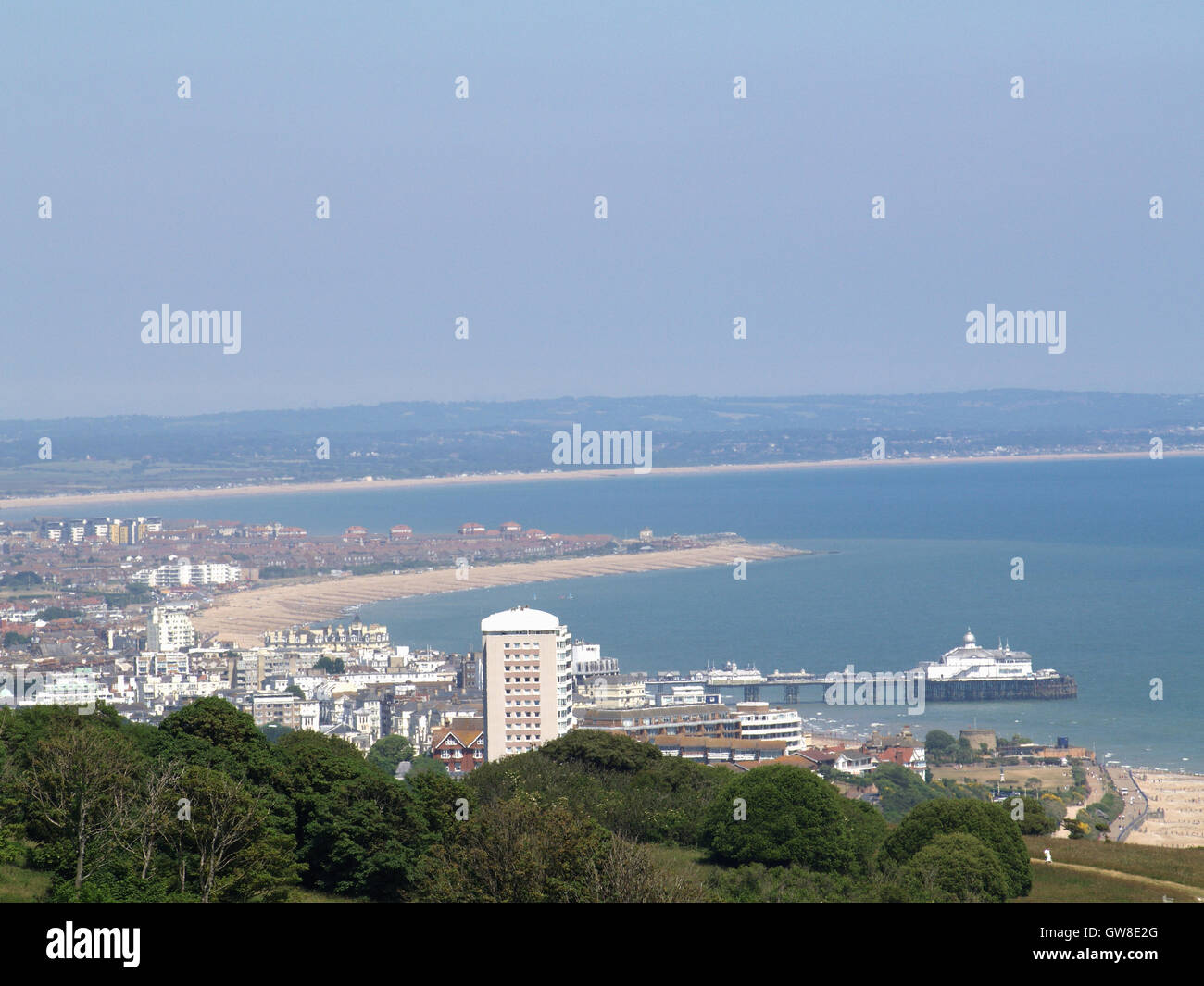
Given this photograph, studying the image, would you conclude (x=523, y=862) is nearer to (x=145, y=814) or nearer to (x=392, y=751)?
(x=145, y=814)

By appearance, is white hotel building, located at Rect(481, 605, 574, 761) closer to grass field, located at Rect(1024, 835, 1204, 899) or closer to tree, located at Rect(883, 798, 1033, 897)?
grass field, located at Rect(1024, 835, 1204, 899)

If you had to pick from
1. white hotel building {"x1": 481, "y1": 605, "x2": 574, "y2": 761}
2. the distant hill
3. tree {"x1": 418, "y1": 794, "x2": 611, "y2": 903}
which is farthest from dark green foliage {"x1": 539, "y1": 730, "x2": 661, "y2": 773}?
the distant hill

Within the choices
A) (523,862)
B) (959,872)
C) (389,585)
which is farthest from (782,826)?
(389,585)

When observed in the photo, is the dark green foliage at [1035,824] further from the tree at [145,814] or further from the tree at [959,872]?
the tree at [145,814]

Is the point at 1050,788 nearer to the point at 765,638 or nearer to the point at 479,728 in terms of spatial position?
the point at 479,728

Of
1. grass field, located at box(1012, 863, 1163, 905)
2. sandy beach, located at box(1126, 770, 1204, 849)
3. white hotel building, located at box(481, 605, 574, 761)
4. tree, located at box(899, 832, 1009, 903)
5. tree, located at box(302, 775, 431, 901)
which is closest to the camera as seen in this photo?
tree, located at box(899, 832, 1009, 903)
